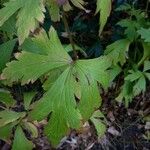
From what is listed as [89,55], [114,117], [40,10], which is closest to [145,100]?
[114,117]

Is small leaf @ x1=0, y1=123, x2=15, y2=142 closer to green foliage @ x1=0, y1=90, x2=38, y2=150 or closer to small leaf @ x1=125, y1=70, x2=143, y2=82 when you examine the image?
green foliage @ x1=0, y1=90, x2=38, y2=150

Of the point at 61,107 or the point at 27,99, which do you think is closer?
the point at 61,107

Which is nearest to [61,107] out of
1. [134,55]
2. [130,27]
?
[130,27]

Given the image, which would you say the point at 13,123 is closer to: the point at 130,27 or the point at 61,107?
the point at 61,107

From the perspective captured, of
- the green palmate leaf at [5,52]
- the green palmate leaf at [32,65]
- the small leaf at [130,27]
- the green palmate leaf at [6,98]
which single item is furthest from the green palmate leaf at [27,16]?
the small leaf at [130,27]

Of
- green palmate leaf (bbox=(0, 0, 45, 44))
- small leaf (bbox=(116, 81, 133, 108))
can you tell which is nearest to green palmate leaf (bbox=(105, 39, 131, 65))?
small leaf (bbox=(116, 81, 133, 108))

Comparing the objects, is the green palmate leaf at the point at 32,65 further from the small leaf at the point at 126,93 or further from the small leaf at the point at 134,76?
the small leaf at the point at 126,93

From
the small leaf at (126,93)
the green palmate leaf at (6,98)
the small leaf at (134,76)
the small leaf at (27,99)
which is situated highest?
the green palmate leaf at (6,98)

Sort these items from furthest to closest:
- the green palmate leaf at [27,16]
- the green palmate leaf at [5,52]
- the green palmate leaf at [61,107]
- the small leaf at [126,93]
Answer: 1. the small leaf at [126,93]
2. the green palmate leaf at [5,52]
3. the green palmate leaf at [61,107]
4. the green palmate leaf at [27,16]
